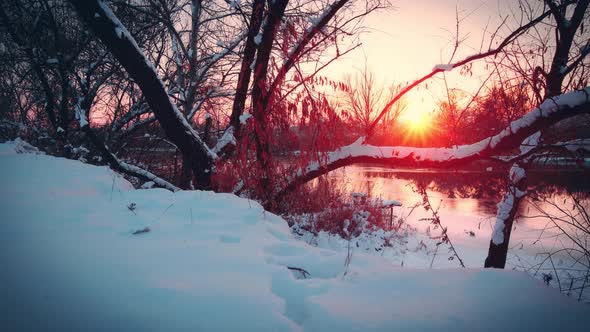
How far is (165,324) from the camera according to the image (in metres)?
1.03

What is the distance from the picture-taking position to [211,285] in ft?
4.29

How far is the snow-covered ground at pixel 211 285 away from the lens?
3.54ft

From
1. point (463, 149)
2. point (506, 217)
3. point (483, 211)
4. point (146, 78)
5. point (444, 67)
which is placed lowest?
point (483, 211)

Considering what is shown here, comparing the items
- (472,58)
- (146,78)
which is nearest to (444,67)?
(472,58)

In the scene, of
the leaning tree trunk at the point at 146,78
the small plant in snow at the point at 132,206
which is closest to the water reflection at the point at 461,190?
the leaning tree trunk at the point at 146,78

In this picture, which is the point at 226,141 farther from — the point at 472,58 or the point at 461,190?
the point at 461,190

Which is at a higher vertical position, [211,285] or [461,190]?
[211,285]

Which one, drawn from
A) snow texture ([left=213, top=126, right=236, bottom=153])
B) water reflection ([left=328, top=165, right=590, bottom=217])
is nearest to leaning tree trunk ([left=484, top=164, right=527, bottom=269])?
snow texture ([left=213, top=126, right=236, bottom=153])

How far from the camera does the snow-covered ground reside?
1078mm

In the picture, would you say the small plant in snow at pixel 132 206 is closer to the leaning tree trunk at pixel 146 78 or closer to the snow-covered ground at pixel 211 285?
the snow-covered ground at pixel 211 285

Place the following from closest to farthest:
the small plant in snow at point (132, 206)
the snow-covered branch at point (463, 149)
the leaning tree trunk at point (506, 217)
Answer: the small plant in snow at point (132, 206) → the snow-covered branch at point (463, 149) → the leaning tree trunk at point (506, 217)

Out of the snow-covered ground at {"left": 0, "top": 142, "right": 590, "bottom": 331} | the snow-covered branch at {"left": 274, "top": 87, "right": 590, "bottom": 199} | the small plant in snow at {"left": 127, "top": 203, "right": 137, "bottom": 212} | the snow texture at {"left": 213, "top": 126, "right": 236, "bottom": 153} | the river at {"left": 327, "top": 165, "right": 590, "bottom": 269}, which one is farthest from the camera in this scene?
the river at {"left": 327, "top": 165, "right": 590, "bottom": 269}

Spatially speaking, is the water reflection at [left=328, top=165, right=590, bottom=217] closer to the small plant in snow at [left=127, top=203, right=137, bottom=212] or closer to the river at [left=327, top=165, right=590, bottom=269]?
the river at [left=327, top=165, right=590, bottom=269]

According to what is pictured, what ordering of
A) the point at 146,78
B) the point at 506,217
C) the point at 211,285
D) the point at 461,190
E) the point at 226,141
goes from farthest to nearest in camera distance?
the point at 461,190 → the point at 226,141 → the point at 506,217 → the point at 146,78 → the point at 211,285
